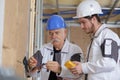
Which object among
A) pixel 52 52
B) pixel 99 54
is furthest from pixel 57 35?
pixel 99 54

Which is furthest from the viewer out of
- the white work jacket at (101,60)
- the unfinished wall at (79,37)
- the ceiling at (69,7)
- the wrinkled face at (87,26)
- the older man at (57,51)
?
the unfinished wall at (79,37)

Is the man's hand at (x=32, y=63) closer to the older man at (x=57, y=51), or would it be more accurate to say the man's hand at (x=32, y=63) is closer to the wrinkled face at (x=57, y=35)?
the older man at (x=57, y=51)

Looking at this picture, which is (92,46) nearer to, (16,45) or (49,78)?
(49,78)

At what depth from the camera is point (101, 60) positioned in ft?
4.39

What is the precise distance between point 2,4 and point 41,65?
0.98 m

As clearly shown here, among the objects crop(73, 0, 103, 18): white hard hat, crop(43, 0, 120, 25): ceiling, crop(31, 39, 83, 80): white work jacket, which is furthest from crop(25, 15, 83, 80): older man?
crop(43, 0, 120, 25): ceiling

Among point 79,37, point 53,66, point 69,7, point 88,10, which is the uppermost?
point 69,7

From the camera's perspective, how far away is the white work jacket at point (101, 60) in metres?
1.33

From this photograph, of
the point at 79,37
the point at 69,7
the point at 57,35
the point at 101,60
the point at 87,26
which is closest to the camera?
the point at 101,60

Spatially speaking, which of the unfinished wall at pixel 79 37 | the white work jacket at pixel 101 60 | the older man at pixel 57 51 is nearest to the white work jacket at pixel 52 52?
the older man at pixel 57 51

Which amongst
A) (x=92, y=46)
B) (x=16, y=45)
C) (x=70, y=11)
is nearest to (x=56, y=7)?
(x=70, y=11)

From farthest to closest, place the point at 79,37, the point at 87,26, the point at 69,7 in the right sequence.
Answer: the point at 79,37
the point at 69,7
the point at 87,26

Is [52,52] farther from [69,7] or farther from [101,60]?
[69,7]

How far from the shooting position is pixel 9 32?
71cm
